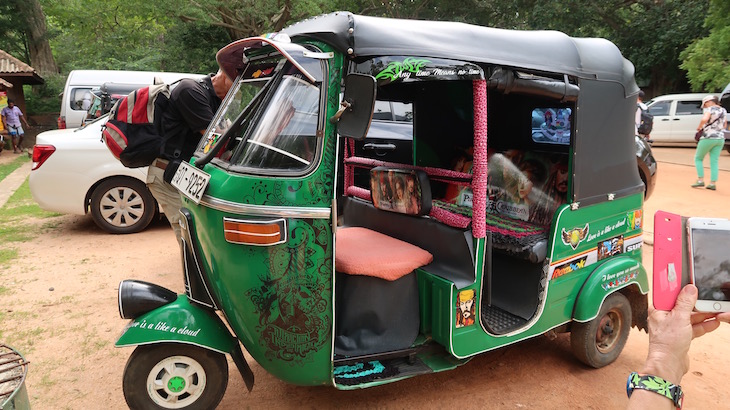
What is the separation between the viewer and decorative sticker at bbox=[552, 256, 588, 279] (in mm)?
3416

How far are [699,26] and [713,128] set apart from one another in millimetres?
11504

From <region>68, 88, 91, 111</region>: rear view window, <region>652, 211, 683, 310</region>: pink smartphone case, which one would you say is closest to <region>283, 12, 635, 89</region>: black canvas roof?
<region>652, 211, 683, 310</region>: pink smartphone case

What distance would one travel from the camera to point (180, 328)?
8.99ft

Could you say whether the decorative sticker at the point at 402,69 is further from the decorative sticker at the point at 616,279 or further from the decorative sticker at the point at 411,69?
the decorative sticker at the point at 616,279

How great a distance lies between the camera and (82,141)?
270 inches

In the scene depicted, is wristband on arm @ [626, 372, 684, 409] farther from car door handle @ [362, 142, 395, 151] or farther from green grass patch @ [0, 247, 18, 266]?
green grass patch @ [0, 247, 18, 266]

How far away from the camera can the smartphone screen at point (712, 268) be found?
4.78 feet

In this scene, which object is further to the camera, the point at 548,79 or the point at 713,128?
the point at 713,128

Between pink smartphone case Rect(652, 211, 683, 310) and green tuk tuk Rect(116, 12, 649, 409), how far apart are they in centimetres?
140

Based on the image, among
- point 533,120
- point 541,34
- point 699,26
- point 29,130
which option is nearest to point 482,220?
point 541,34

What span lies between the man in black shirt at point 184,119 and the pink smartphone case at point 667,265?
3.16 meters

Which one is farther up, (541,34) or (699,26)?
(699,26)

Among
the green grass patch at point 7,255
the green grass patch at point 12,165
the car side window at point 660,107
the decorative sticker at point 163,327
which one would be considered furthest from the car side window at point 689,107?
the green grass patch at point 12,165

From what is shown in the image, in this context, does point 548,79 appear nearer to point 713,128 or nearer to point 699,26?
point 713,128
